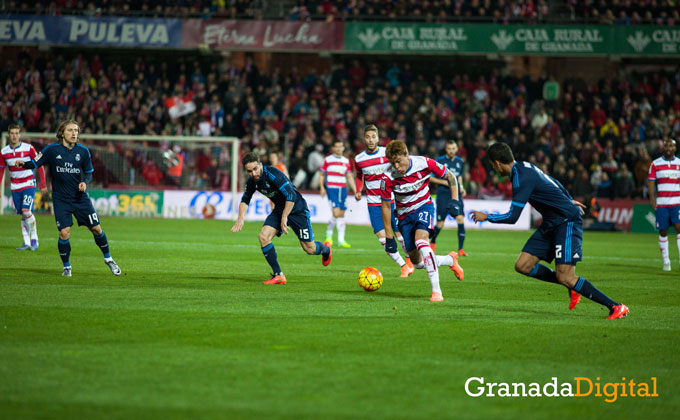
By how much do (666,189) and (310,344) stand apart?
10.3m

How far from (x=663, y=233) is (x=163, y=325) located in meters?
11.0

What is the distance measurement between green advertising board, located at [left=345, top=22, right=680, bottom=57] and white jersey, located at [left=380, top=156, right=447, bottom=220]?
76.3 feet

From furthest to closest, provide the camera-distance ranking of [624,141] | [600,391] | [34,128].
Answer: [34,128], [624,141], [600,391]

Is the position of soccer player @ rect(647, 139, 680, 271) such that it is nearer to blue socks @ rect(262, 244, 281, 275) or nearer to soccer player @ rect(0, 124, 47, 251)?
blue socks @ rect(262, 244, 281, 275)

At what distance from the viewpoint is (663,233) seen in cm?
1495

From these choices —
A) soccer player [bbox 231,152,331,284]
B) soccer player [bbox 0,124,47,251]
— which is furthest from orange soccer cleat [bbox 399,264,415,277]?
soccer player [bbox 0,124,47,251]

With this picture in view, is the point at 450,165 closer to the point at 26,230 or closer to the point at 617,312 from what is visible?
the point at 617,312

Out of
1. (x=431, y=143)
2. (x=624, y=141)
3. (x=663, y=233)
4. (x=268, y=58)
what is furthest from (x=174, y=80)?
(x=663, y=233)


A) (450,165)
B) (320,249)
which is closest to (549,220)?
(320,249)

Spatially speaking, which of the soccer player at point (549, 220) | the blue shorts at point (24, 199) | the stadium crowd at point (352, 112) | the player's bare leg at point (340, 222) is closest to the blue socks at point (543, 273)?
the soccer player at point (549, 220)

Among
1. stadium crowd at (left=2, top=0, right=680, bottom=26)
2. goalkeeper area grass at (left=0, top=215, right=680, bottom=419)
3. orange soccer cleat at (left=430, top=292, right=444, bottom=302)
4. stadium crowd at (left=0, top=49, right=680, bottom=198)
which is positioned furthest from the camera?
stadium crowd at (left=2, top=0, right=680, bottom=26)

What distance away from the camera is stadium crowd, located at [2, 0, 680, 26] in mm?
31984

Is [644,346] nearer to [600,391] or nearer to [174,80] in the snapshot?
[600,391]

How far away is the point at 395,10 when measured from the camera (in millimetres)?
33125
